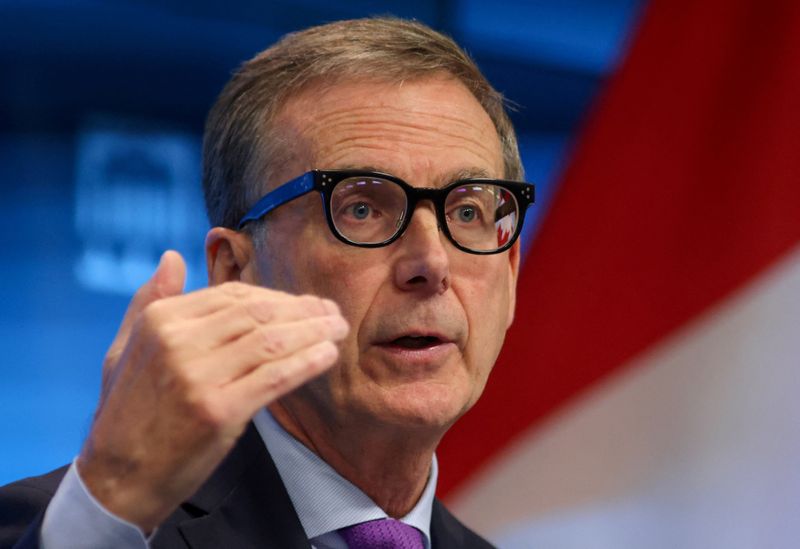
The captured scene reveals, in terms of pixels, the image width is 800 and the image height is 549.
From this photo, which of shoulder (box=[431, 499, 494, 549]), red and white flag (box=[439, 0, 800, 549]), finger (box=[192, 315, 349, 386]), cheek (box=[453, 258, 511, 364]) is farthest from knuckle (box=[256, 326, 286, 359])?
red and white flag (box=[439, 0, 800, 549])

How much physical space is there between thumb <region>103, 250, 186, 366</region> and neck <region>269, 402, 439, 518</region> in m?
0.51

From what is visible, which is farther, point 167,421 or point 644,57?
point 644,57

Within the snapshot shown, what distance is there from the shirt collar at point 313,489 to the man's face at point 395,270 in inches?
2.5

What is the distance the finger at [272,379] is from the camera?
50.3 inches

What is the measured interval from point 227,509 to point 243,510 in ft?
0.08

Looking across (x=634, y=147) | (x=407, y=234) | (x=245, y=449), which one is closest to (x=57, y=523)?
(x=245, y=449)

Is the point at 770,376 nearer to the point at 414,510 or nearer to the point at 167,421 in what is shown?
the point at 414,510

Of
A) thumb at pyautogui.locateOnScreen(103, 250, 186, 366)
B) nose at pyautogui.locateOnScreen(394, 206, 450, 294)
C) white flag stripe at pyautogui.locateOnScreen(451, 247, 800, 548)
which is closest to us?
thumb at pyautogui.locateOnScreen(103, 250, 186, 366)

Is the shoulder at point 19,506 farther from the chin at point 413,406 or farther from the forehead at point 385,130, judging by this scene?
the forehead at point 385,130

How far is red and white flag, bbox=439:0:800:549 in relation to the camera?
2928 mm

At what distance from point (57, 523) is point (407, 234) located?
712mm

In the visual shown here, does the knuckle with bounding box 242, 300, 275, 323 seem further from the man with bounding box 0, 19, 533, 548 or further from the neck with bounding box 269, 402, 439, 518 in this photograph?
the neck with bounding box 269, 402, 439, 518

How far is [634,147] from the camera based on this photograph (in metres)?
3.18

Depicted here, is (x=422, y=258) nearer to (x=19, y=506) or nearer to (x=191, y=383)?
(x=191, y=383)
